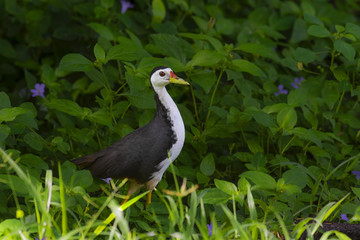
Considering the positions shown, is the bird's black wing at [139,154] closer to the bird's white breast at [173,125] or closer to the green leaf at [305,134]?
the bird's white breast at [173,125]

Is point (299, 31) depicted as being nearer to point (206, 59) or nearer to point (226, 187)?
point (206, 59)

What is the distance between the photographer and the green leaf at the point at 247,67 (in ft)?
11.1

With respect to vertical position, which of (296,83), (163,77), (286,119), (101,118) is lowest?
(296,83)

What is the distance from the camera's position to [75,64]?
122 inches

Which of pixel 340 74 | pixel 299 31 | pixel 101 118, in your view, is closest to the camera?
pixel 101 118

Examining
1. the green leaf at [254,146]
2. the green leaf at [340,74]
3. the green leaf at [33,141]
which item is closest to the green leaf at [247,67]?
the green leaf at [254,146]

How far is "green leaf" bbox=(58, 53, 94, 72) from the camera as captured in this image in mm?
3062

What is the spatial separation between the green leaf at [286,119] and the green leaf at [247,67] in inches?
11.8

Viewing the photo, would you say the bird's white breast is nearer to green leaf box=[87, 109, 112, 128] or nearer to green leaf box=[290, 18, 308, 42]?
green leaf box=[87, 109, 112, 128]

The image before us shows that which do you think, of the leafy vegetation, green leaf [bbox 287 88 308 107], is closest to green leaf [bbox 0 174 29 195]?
the leafy vegetation

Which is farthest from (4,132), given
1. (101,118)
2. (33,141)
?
(101,118)

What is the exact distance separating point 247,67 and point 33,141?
1.26 m

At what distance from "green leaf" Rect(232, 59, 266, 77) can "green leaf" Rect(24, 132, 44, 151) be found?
1179 millimetres

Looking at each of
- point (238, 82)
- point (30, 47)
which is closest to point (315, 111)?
point (238, 82)
